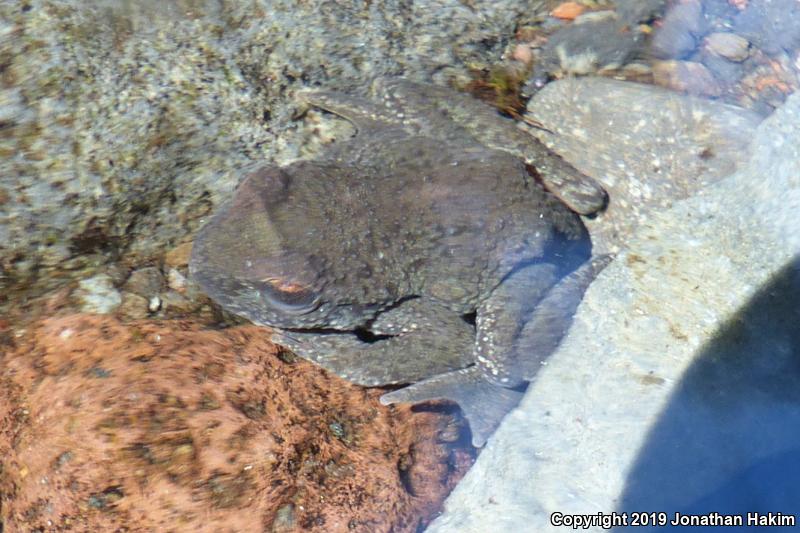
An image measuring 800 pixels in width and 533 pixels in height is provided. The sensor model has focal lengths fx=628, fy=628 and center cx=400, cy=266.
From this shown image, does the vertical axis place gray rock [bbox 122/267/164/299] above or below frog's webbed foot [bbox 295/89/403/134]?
below

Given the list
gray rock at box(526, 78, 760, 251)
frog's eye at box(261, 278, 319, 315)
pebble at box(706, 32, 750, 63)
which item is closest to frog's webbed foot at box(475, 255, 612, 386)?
gray rock at box(526, 78, 760, 251)

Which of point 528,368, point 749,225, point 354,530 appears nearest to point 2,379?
point 354,530

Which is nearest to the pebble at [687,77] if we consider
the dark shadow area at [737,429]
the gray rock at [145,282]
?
the dark shadow area at [737,429]

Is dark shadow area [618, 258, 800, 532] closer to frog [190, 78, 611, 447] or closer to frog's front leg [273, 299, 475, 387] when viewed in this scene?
frog [190, 78, 611, 447]

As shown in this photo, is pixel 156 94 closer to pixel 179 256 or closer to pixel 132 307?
pixel 179 256

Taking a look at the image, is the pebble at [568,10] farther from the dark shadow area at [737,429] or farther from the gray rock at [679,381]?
the dark shadow area at [737,429]

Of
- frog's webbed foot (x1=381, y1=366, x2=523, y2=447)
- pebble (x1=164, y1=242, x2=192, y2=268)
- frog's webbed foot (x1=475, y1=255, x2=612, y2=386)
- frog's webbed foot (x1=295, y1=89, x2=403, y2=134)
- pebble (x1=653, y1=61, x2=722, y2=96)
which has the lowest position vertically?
frog's webbed foot (x1=381, y1=366, x2=523, y2=447)
